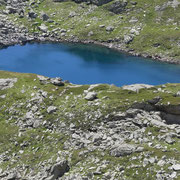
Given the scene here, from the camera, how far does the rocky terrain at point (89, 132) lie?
115ft

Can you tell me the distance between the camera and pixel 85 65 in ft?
385

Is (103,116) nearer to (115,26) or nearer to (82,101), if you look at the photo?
(82,101)

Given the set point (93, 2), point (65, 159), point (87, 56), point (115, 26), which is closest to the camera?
point (65, 159)

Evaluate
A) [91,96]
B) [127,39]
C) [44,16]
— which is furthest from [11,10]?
[91,96]

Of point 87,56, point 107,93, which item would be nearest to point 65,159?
point 107,93

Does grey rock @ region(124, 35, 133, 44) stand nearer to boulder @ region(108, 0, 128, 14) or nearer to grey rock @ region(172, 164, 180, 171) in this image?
boulder @ region(108, 0, 128, 14)

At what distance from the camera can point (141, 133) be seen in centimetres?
4153

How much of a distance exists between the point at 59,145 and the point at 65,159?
475 cm

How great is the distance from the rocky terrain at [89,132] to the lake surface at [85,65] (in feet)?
149

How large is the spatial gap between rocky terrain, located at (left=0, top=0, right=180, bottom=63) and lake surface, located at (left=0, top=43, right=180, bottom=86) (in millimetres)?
7576

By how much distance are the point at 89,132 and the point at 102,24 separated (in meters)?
113

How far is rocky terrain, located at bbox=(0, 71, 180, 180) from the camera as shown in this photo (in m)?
35.1

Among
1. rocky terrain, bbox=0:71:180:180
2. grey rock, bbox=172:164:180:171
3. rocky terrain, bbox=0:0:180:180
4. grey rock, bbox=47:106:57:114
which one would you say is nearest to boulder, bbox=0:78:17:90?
rocky terrain, bbox=0:0:180:180

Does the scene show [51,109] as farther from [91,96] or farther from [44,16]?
[44,16]
